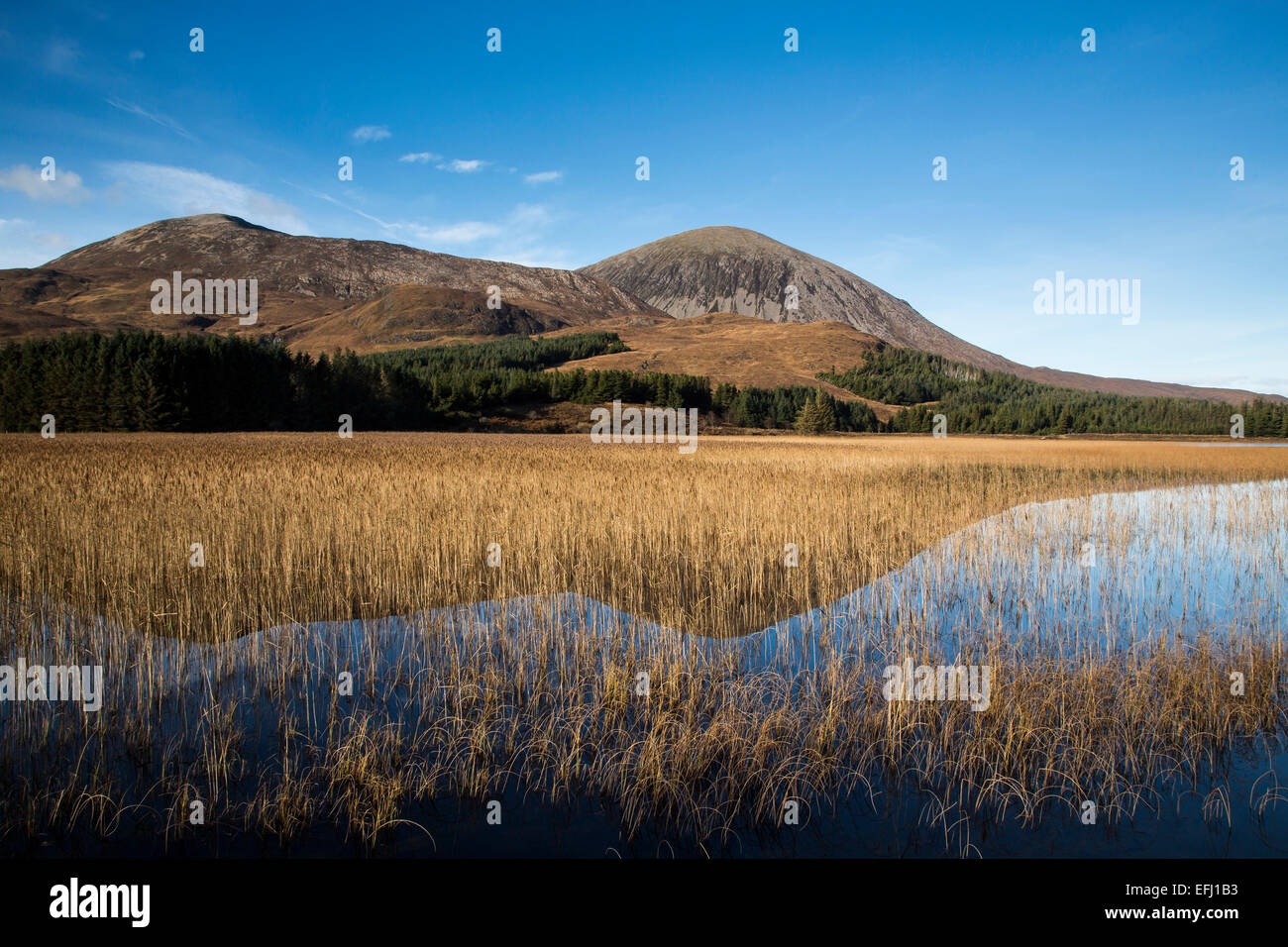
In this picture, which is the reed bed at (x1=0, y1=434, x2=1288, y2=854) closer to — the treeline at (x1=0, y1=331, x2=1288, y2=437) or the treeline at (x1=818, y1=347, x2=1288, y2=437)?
the treeline at (x1=0, y1=331, x2=1288, y2=437)

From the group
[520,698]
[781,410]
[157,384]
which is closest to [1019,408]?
[781,410]

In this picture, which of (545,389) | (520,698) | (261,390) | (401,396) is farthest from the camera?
(545,389)

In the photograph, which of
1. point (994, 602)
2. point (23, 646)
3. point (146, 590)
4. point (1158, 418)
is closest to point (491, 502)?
point (146, 590)

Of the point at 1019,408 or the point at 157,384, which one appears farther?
the point at 1019,408

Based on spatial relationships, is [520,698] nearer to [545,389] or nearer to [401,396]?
[401,396]

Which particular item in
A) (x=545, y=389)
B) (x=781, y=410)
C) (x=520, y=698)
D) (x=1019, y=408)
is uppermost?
Result: (x=545, y=389)

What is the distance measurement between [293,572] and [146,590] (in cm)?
173

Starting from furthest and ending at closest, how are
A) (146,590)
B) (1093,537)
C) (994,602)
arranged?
(1093,537), (994,602), (146,590)

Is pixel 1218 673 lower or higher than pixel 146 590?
lower

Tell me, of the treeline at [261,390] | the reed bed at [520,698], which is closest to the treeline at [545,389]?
the treeline at [261,390]

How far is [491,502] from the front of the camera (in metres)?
15.0

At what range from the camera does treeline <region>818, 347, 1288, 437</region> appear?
116 m

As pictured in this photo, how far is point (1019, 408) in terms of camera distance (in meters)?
142
